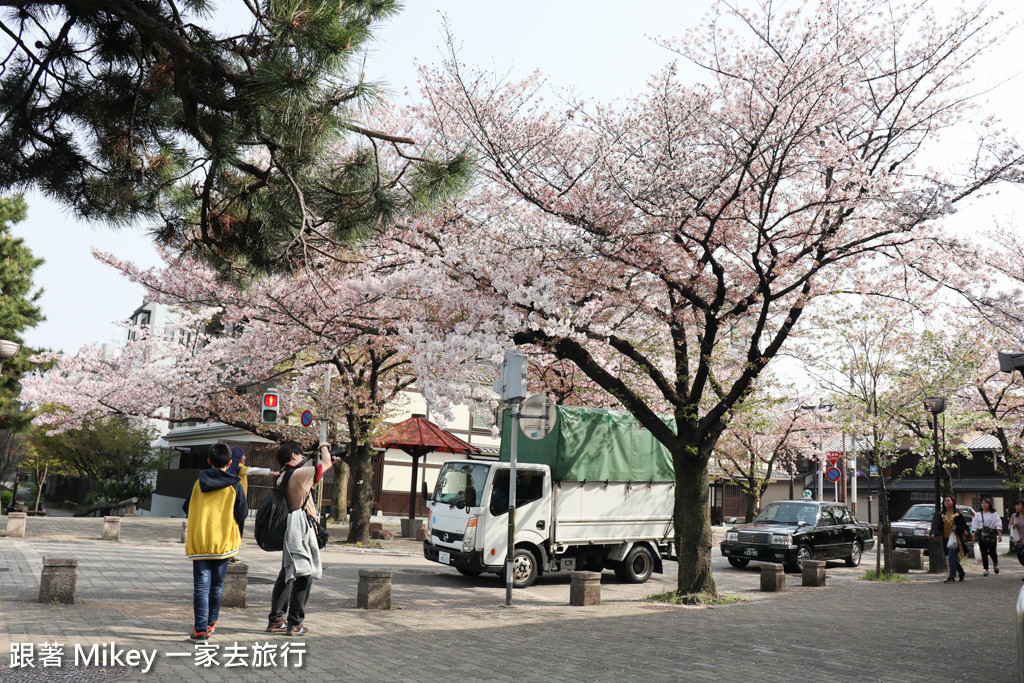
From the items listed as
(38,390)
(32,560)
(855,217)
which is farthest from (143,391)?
(855,217)

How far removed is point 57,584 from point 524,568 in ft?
24.4

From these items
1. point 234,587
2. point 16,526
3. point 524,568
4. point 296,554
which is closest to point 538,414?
point 524,568

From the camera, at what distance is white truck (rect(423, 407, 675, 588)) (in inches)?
524

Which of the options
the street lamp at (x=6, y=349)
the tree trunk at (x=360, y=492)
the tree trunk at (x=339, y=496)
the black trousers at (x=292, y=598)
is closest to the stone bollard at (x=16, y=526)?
the street lamp at (x=6, y=349)

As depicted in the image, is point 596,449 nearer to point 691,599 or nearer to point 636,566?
point 636,566

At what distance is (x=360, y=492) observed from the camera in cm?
1933

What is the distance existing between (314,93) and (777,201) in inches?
322

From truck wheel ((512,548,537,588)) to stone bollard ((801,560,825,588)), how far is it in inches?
232

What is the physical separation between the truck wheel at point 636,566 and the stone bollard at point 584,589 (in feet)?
11.2

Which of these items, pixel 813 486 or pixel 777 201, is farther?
pixel 813 486

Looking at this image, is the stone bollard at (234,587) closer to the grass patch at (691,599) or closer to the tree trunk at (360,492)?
the grass patch at (691,599)

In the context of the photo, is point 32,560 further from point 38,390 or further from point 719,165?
point 719,165

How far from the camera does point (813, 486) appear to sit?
180 ft

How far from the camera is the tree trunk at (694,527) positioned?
12203mm
